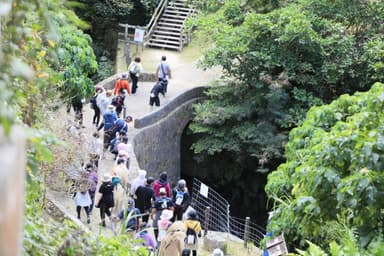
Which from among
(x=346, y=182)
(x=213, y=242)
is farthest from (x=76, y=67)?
(x=346, y=182)

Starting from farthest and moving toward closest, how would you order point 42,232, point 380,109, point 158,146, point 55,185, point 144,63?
1. point 144,63
2. point 158,146
3. point 55,185
4. point 380,109
5. point 42,232

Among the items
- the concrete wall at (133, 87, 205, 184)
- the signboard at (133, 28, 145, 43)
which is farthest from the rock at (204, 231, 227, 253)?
the signboard at (133, 28, 145, 43)

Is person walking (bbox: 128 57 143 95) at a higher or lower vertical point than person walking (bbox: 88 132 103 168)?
higher

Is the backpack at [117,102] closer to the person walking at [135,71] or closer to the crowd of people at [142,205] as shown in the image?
the person walking at [135,71]

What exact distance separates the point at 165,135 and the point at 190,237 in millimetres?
9344

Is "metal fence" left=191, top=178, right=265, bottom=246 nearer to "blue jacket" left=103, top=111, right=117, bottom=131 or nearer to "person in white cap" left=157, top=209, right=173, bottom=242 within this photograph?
"blue jacket" left=103, top=111, right=117, bottom=131

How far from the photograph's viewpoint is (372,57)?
18.3 meters

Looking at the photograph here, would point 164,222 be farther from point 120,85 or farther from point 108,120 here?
point 120,85

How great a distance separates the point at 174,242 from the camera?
32.8ft

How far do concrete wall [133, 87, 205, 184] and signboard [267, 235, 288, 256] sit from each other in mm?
8685

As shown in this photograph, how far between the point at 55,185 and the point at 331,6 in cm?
1002

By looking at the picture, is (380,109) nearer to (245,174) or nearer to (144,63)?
(245,174)

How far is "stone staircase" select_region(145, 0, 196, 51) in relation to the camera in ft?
81.2

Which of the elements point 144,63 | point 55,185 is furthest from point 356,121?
point 144,63
